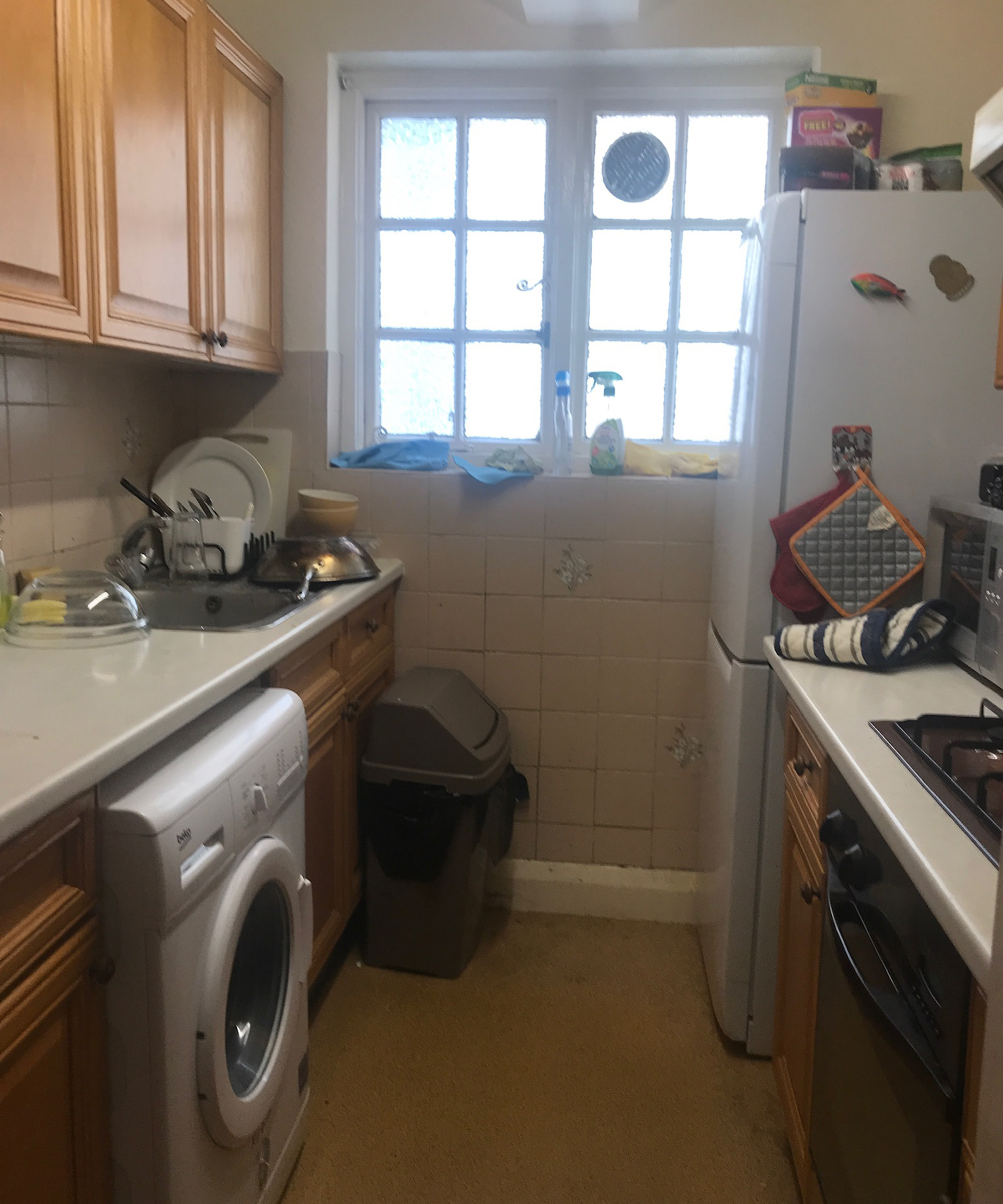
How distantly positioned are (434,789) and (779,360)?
114cm

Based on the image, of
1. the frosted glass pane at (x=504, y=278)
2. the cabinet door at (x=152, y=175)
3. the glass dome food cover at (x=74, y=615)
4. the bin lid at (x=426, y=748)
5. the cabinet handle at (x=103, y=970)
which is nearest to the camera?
the cabinet handle at (x=103, y=970)

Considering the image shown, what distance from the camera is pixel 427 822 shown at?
206 cm

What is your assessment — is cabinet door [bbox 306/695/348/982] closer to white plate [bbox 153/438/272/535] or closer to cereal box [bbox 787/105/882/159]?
white plate [bbox 153/438/272/535]

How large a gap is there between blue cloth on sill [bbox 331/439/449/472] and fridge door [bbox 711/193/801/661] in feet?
2.78

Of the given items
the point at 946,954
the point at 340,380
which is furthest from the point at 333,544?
the point at 946,954

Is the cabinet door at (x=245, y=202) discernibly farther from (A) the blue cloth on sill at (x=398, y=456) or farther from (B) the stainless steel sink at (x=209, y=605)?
(B) the stainless steel sink at (x=209, y=605)

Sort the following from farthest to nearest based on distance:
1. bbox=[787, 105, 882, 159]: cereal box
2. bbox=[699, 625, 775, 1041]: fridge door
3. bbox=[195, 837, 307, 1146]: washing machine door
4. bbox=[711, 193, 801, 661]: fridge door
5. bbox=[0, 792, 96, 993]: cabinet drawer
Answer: bbox=[787, 105, 882, 159]: cereal box < bbox=[699, 625, 775, 1041]: fridge door < bbox=[711, 193, 801, 661]: fridge door < bbox=[195, 837, 307, 1146]: washing machine door < bbox=[0, 792, 96, 993]: cabinet drawer

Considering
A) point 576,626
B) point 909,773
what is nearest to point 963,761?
point 909,773

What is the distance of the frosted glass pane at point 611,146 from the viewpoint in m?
2.44

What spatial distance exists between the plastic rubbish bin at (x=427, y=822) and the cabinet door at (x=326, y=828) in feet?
0.33

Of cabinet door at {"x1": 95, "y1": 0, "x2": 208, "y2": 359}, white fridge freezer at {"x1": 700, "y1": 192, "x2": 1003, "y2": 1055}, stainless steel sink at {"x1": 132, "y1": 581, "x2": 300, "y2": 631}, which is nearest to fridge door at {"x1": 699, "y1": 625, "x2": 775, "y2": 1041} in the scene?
white fridge freezer at {"x1": 700, "y1": 192, "x2": 1003, "y2": 1055}

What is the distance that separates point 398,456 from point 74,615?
1.11 m

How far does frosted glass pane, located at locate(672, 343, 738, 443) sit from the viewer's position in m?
2.51

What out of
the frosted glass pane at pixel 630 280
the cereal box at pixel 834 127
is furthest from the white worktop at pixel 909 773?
the frosted glass pane at pixel 630 280
